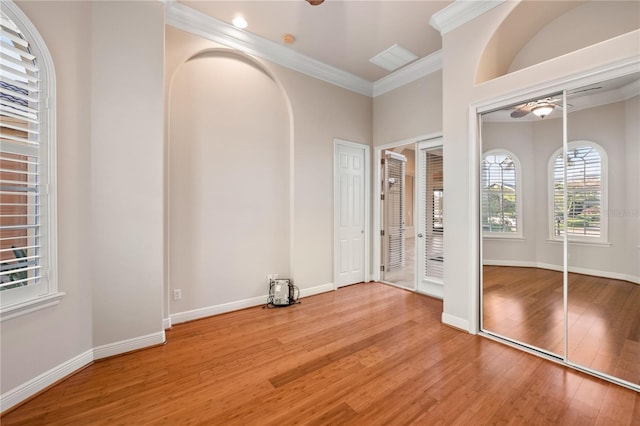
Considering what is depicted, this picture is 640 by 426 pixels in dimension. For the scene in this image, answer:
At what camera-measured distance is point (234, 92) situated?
3414mm

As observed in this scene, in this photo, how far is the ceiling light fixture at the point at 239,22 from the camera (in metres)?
3.08

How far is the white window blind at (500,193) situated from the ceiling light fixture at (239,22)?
3.16 meters

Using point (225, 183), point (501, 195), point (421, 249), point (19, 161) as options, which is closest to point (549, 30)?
point (501, 195)

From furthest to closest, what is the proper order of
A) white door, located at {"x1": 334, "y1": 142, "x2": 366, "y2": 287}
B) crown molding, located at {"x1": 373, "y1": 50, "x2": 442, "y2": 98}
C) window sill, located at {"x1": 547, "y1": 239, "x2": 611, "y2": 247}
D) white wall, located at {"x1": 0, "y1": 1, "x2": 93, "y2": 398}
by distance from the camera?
white door, located at {"x1": 334, "y1": 142, "x2": 366, "y2": 287} < crown molding, located at {"x1": 373, "y1": 50, "x2": 442, "y2": 98} < window sill, located at {"x1": 547, "y1": 239, "x2": 611, "y2": 247} < white wall, located at {"x1": 0, "y1": 1, "x2": 93, "y2": 398}

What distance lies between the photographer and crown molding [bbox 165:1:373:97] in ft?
9.65

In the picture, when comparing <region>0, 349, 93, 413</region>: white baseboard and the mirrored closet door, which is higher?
the mirrored closet door

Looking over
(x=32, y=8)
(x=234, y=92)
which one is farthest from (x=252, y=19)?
(x=32, y=8)

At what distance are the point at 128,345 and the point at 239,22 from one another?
3.64m

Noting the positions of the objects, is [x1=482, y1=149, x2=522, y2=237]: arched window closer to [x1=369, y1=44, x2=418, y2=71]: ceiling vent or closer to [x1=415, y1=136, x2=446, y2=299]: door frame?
[x1=415, y1=136, x2=446, y2=299]: door frame

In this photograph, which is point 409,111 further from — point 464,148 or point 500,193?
point 500,193

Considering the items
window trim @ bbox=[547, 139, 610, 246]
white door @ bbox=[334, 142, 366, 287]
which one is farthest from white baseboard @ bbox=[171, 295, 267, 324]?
window trim @ bbox=[547, 139, 610, 246]

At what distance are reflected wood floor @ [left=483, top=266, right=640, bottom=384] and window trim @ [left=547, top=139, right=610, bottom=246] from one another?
313 mm

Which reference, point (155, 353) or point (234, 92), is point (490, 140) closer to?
point (234, 92)

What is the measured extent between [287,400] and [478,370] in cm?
158
